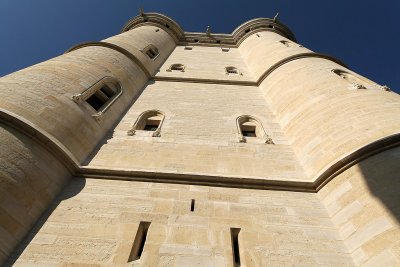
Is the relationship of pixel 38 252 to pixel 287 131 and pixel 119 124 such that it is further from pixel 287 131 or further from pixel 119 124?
pixel 287 131

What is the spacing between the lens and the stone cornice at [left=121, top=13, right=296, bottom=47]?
56.7 feet

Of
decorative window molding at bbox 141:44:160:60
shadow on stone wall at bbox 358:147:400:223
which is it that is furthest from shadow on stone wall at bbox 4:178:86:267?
decorative window molding at bbox 141:44:160:60

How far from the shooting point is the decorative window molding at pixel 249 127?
7.25 m

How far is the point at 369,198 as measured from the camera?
13.7 ft

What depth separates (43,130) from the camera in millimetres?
4824

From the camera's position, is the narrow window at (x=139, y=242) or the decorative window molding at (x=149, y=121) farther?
the decorative window molding at (x=149, y=121)

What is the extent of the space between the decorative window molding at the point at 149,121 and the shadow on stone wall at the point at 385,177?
5.32m

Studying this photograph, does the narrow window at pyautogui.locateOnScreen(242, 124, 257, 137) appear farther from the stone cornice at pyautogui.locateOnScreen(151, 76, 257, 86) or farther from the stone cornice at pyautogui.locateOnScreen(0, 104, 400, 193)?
the stone cornice at pyautogui.locateOnScreen(151, 76, 257, 86)

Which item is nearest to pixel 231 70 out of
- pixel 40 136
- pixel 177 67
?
pixel 177 67

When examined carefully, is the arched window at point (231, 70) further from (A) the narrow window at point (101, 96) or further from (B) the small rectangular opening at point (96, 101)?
(B) the small rectangular opening at point (96, 101)

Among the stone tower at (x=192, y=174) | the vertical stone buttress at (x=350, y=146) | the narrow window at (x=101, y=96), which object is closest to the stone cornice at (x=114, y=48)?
the stone tower at (x=192, y=174)

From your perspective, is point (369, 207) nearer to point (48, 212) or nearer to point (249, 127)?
point (249, 127)

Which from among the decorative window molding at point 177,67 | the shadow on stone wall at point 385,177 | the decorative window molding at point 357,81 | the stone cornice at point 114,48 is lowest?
the shadow on stone wall at point 385,177

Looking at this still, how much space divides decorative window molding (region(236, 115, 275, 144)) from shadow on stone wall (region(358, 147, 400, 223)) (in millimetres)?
2795
